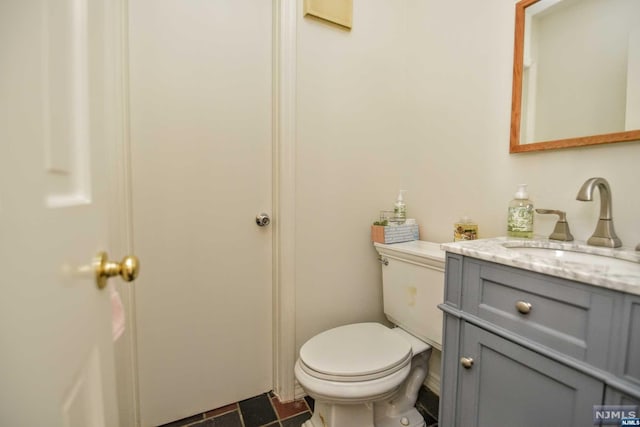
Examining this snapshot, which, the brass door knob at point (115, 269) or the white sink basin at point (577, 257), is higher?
the brass door knob at point (115, 269)

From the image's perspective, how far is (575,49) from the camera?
3.24ft

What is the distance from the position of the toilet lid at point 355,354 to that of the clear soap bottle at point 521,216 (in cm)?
61

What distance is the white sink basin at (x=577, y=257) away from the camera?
0.78 metres

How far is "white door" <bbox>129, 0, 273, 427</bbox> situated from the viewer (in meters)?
1.19

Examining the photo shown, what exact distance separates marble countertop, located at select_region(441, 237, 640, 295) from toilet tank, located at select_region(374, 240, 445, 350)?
0.86 feet

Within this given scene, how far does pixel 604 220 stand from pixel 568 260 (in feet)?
0.60

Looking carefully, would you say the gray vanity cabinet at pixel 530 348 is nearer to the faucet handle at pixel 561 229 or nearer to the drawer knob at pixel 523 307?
the drawer knob at pixel 523 307

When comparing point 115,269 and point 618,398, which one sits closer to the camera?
point 115,269

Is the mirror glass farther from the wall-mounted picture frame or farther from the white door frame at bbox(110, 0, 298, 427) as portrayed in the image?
the white door frame at bbox(110, 0, 298, 427)

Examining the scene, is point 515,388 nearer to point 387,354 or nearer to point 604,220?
point 387,354

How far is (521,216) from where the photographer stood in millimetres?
1045

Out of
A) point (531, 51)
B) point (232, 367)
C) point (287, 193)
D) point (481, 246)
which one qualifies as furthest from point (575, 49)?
point (232, 367)

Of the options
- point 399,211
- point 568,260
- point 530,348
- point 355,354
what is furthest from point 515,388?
point 399,211

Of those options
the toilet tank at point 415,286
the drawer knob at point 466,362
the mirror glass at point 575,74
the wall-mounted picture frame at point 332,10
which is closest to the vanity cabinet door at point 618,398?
the drawer knob at point 466,362
